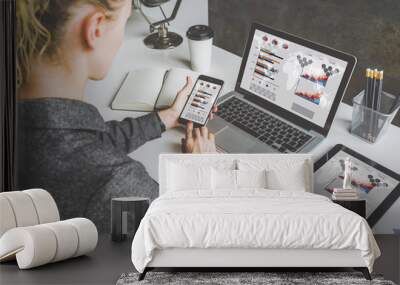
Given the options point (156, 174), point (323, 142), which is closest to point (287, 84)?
point (323, 142)

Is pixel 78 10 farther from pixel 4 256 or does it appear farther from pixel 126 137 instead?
pixel 4 256

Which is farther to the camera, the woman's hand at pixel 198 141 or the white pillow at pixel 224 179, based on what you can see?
the woman's hand at pixel 198 141

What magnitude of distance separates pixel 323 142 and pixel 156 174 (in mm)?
1676

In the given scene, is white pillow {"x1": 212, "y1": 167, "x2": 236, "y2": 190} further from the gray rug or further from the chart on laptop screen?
the gray rug

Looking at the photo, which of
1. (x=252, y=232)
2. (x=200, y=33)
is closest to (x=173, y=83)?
(x=200, y=33)

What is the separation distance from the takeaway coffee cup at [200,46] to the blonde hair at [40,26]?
0.82m

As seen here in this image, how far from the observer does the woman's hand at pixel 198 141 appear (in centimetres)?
701

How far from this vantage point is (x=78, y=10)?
22.9ft

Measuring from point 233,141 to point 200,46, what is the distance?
1002mm

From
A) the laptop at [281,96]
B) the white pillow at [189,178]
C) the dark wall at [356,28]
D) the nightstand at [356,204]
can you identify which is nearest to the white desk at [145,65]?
the laptop at [281,96]

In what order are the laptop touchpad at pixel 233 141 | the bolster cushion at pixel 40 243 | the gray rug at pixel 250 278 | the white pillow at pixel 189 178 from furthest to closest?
the laptop touchpad at pixel 233 141 < the white pillow at pixel 189 178 < the bolster cushion at pixel 40 243 < the gray rug at pixel 250 278

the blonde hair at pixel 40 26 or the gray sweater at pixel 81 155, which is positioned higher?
the blonde hair at pixel 40 26

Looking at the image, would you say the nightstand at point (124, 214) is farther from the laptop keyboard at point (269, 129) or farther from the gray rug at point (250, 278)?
the gray rug at point (250, 278)

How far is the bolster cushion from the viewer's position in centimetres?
512
